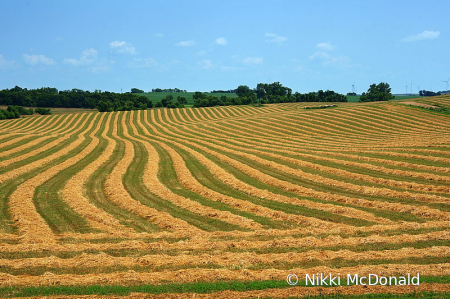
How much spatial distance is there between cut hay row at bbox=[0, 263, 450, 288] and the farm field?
44 millimetres

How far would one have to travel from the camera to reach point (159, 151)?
40.6 meters

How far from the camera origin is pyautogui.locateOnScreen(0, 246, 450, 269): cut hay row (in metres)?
11.6

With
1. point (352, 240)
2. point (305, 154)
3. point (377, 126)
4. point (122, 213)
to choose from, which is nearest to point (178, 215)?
point (122, 213)

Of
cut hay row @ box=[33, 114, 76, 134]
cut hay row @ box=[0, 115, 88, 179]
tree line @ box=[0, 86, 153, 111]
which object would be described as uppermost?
tree line @ box=[0, 86, 153, 111]

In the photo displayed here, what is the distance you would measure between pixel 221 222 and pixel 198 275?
228 inches

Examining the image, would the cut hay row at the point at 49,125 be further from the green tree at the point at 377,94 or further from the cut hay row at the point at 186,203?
the green tree at the point at 377,94

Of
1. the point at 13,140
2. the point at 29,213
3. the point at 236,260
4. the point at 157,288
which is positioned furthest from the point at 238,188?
the point at 13,140

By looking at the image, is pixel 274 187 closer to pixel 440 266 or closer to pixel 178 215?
pixel 178 215

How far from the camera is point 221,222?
1639cm

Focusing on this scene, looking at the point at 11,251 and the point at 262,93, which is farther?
the point at 262,93

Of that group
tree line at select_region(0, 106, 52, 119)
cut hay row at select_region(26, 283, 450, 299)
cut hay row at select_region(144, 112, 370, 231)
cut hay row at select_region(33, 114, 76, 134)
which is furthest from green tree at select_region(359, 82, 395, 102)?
cut hay row at select_region(26, 283, 450, 299)

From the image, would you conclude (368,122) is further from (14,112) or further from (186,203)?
(14,112)

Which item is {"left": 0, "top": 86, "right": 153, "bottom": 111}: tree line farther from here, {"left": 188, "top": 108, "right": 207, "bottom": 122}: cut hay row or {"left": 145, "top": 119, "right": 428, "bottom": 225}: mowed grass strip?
{"left": 145, "top": 119, "right": 428, "bottom": 225}: mowed grass strip

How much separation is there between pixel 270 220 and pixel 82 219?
9116 millimetres
